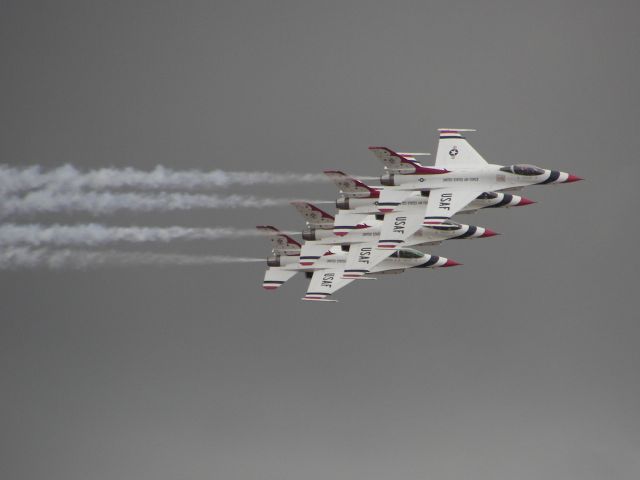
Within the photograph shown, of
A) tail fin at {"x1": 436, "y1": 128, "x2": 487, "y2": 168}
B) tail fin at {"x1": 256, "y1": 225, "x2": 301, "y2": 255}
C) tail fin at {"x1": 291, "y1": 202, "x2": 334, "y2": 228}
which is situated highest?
tail fin at {"x1": 436, "y1": 128, "x2": 487, "y2": 168}

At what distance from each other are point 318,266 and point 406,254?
4.66 metres

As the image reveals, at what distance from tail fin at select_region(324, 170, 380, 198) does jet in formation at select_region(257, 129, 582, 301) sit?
5 cm

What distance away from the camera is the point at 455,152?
3711 inches

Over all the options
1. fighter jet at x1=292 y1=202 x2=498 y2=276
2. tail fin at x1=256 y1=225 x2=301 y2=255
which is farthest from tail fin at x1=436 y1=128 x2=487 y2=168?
tail fin at x1=256 y1=225 x2=301 y2=255

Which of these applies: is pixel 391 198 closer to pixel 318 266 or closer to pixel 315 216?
pixel 315 216

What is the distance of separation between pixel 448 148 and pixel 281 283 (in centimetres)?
1104

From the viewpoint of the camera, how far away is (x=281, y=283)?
96.9 m

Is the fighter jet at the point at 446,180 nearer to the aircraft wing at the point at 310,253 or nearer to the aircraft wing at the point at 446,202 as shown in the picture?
the aircraft wing at the point at 446,202

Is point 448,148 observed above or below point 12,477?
above

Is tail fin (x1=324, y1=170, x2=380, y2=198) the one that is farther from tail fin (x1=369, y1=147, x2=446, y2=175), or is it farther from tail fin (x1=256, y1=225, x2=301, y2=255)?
tail fin (x1=256, y1=225, x2=301, y2=255)

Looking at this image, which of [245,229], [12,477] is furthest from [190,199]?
[12,477]

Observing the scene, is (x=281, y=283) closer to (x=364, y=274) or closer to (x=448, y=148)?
(x=364, y=274)

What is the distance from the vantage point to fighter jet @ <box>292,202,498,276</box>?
95062 mm

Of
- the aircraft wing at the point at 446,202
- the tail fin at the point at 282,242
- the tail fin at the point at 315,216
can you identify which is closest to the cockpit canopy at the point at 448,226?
the aircraft wing at the point at 446,202
